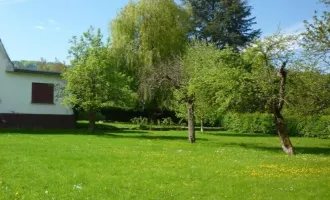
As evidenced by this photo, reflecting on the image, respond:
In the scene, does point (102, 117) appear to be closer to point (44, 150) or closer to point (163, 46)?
point (163, 46)

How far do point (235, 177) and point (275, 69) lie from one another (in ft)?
38.7

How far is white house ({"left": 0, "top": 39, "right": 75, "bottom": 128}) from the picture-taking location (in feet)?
109

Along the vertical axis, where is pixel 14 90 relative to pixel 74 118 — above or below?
above

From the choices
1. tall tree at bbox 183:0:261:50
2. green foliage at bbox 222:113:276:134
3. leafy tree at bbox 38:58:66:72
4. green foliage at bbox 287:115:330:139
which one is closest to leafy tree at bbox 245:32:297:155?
green foliage at bbox 287:115:330:139

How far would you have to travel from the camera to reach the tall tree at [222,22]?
57906 mm

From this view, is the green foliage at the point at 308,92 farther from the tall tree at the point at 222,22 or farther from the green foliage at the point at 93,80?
the tall tree at the point at 222,22

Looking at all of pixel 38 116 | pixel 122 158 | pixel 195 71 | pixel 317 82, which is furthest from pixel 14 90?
pixel 317 82

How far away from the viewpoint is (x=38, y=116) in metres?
34.2

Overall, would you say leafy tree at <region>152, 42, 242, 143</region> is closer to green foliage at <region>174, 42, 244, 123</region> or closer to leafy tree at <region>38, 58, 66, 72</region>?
green foliage at <region>174, 42, 244, 123</region>

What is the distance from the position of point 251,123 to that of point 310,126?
7696 millimetres

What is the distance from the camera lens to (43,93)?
3450 centimetres

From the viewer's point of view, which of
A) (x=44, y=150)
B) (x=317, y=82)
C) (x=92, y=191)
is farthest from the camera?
(x=317, y=82)

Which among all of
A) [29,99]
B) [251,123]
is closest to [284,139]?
[29,99]

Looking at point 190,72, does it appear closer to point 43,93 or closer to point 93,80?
point 93,80
